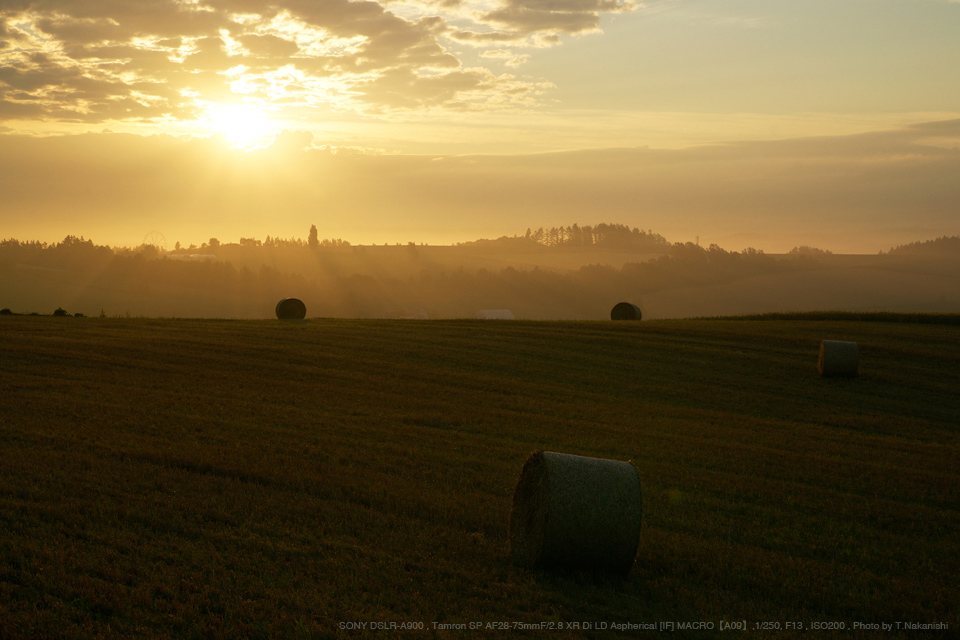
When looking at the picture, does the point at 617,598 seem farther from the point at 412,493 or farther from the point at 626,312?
the point at 626,312

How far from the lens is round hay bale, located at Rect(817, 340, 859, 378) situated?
92.2ft

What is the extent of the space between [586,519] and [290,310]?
36.5 meters

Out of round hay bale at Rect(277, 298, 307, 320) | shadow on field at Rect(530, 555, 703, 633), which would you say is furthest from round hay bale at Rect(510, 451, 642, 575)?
round hay bale at Rect(277, 298, 307, 320)

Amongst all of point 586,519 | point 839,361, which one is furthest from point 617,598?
point 839,361

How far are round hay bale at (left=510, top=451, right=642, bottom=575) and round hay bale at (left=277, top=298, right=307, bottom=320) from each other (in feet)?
118

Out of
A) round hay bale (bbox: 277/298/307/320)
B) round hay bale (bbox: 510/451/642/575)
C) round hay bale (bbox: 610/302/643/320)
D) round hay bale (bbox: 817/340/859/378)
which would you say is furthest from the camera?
round hay bale (bbox: 610/302/643/320)

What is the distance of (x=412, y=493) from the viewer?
11.0 m

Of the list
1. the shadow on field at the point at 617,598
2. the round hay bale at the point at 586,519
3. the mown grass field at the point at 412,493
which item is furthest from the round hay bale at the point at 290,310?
the shadow on field at the point at 617,598

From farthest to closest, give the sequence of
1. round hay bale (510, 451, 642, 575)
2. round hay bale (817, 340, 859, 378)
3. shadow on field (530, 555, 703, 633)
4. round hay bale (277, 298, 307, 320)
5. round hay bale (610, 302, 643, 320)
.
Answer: round hay bale (610, 302, 643, 320) → round hay bale (277, 298, 307, 320) → round hay bale (817, 340, 859, 378) → round hay bale (510, 451, 642, 575) → shadow on field (530, 555, 703, 633)

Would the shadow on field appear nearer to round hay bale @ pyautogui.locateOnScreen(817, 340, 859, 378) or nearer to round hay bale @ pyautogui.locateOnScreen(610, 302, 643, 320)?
round hay bale @ pyautogui.locateOnScreen(817, 340, 859, 378)

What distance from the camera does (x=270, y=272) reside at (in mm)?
134750

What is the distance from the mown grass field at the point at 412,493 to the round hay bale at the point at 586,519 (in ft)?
0.86

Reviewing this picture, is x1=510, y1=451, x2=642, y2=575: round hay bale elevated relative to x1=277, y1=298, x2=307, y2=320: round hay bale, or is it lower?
lower

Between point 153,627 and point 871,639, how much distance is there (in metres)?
6.82
